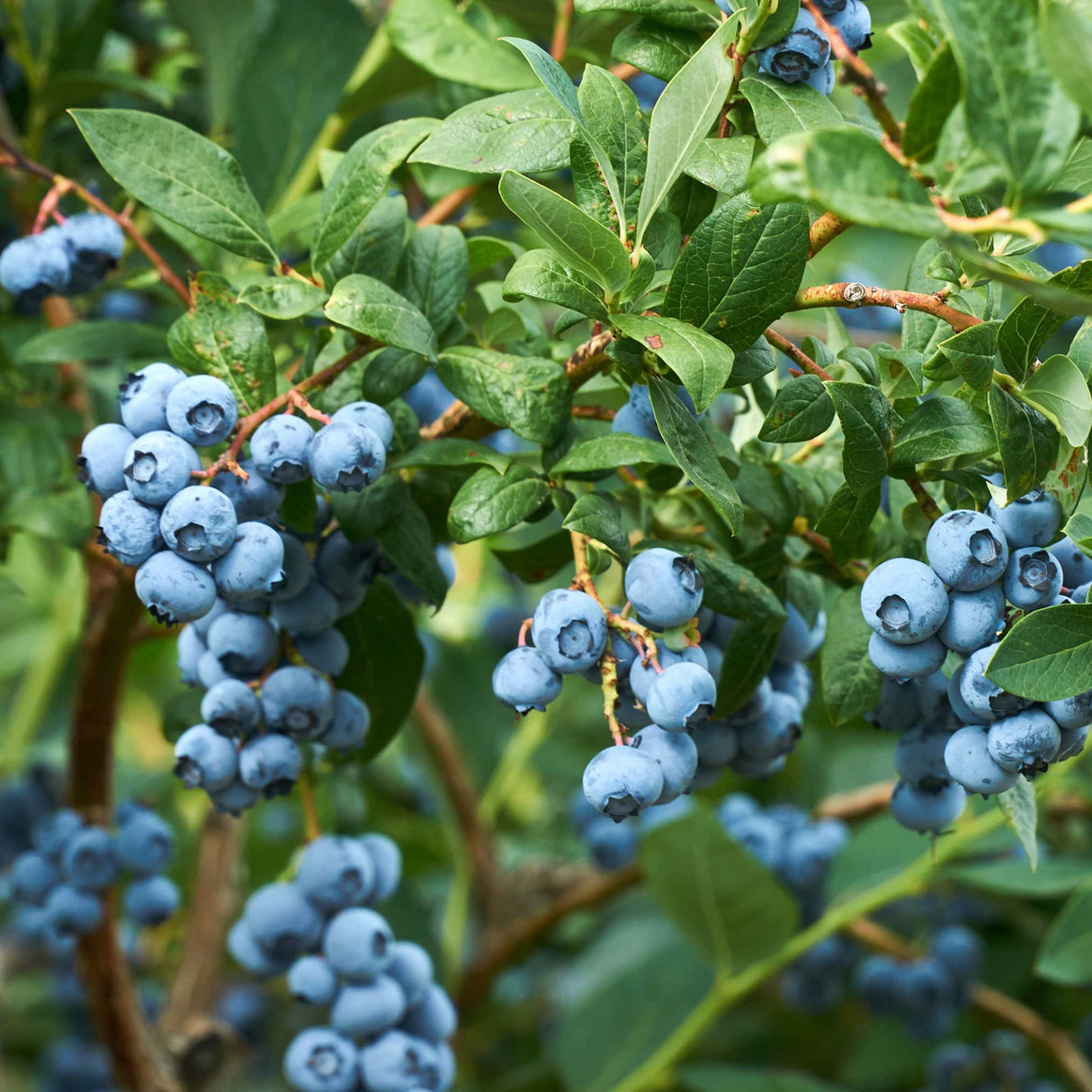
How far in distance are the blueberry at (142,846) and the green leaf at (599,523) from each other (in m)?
0.79

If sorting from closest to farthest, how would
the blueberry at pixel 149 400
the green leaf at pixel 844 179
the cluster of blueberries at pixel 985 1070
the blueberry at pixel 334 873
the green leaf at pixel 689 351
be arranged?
1. the green leaf at pixel 844 179
2. the green leaf at pixel 689 351
3. the blueberry at pixel 149 400
4. the blueberry at pixel 334 873
5. the cluster of blueberries at pixel 985 1070

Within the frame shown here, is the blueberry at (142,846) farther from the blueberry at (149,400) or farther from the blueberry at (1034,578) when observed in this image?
the blueberry at (1034,578)

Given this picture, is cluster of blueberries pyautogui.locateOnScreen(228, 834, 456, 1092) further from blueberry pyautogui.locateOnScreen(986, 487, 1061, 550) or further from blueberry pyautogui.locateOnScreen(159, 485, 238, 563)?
blueberry pyautogui.locateOnScreen(986, 487, 1061, 550)

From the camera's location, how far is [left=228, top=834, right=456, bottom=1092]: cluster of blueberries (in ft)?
3.31

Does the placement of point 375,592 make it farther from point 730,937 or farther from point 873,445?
point 730,937

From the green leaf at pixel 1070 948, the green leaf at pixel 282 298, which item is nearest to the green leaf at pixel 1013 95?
the green leaf at pixel 282 298

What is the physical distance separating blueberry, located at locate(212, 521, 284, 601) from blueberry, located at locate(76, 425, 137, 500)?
8 centimetres

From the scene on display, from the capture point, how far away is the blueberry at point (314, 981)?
1.03 meters

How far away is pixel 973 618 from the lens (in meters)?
0.64

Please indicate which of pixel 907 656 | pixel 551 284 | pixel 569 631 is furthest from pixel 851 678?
pixel 551 284

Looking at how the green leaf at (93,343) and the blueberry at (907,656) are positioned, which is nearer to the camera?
the blueberry at (907,656)

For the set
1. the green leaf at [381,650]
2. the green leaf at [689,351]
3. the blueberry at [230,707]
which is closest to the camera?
the green leaf at [689,351]

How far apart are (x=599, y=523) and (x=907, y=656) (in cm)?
18

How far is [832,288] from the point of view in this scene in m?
0.68
